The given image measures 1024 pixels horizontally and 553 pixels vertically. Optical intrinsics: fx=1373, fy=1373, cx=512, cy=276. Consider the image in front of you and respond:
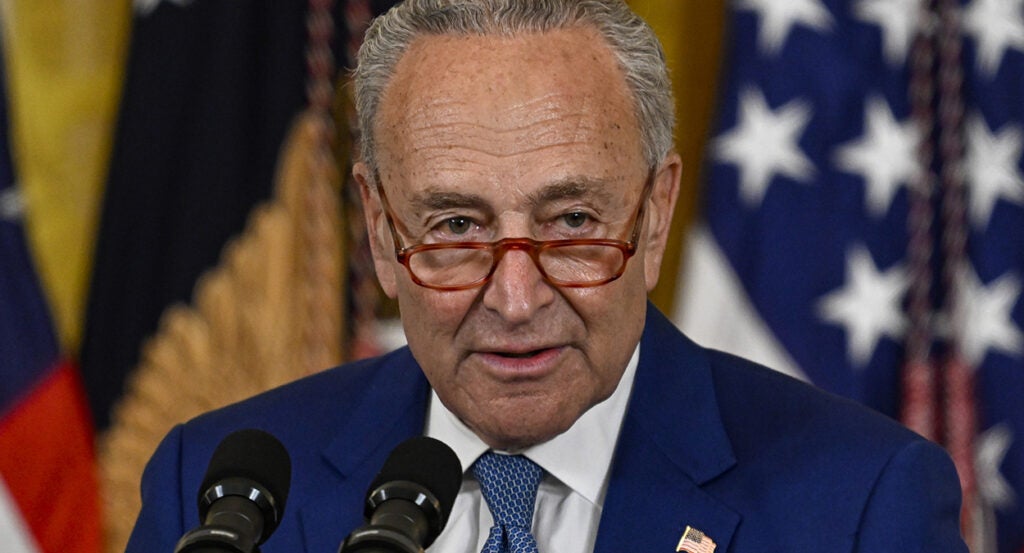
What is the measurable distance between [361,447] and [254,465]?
0.84 m

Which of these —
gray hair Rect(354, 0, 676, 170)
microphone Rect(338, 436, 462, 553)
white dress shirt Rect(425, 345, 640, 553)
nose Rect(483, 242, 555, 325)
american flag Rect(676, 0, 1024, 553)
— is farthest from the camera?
american flag Rect(676, 0, 1024, 553)

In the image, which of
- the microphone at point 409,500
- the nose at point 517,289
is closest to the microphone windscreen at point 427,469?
the microphone at point 409,500

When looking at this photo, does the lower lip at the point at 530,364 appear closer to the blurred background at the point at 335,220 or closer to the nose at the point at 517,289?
the nose at the point at 517,289

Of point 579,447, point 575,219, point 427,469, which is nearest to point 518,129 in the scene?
point 575,219

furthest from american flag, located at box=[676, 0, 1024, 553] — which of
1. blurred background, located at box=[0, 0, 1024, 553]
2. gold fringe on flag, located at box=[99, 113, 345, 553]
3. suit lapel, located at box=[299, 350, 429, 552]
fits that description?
suit lapel, located at box=[299, 350, 429, 552]

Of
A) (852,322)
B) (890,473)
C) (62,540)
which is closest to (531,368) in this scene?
(890,473)

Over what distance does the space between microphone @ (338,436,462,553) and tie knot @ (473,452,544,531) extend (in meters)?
0.55

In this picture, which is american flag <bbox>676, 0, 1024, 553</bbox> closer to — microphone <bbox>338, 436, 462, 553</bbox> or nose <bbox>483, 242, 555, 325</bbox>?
nose <bbox>483, 242, 555, 325</bbox>

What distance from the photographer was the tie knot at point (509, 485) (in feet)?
6.54

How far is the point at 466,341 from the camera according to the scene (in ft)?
6.31

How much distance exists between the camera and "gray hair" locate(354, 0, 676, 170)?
1947mm

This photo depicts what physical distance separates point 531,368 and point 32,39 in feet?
7.52

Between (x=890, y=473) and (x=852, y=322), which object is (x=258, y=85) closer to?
(x=852, y=322)

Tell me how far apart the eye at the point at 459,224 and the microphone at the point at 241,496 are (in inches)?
21.0
